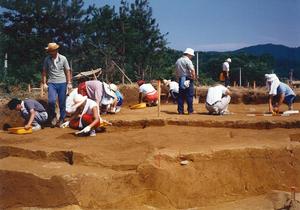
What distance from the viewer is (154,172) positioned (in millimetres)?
5961

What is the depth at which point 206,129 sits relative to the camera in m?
7.75

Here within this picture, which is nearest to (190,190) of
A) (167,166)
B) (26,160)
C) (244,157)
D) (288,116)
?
(167,166)

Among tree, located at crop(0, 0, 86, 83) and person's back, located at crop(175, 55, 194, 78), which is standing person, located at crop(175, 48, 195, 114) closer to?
person's back, located at crop(175, 55, 194, 78)

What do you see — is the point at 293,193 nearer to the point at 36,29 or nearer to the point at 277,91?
the point at 277,91

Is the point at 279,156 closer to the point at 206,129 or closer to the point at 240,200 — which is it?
the point at 240,200

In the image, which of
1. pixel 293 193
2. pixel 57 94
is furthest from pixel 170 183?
pixel 57 94

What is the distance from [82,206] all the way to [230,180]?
80.6 inches

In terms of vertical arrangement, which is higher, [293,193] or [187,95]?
[187,95]

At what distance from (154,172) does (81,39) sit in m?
17.1

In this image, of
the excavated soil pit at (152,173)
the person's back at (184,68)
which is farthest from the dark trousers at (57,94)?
the person's back at (184,68)

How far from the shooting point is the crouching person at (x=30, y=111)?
8.10m

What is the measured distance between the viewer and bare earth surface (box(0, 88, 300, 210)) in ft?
18.9

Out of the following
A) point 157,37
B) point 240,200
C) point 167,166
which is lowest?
point 240,200

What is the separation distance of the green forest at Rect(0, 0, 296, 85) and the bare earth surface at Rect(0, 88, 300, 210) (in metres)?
12.7
